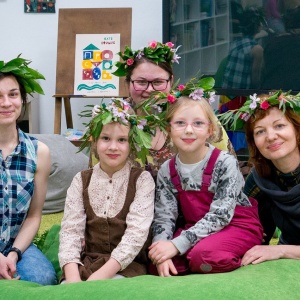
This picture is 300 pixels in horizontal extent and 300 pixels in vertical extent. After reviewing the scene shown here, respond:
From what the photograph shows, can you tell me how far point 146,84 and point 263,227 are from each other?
0.82m

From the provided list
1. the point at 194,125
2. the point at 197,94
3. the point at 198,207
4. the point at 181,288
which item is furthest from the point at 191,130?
the point at 181,288

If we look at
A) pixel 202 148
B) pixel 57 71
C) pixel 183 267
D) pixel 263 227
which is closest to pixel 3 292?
pixel 183 267

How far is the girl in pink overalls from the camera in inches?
87.4

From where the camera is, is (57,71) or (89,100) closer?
(57,71)

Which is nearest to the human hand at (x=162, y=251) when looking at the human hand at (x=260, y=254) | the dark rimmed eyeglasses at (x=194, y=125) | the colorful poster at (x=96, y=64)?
the human hand at (x=260, y=254)

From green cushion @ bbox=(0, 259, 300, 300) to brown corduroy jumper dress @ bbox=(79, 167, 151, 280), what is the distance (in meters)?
0.27

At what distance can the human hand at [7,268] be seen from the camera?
2318mm

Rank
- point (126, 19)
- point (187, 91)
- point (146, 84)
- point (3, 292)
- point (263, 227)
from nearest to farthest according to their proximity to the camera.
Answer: point (3, 292), point (187, 91), point (263, 227), point (146, 84), point (126, 19)

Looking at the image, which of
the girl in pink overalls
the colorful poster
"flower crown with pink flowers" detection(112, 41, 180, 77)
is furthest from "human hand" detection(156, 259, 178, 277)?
the colorful poster

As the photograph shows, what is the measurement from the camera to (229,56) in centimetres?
477

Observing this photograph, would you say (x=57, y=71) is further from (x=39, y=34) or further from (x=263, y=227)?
(x=263, y=227)

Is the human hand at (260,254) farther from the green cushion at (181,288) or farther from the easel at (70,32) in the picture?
the easel at (70,32)

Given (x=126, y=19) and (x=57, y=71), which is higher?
(x=126, y=19)

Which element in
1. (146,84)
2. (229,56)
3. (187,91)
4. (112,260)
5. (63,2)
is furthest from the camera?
(63,2)
